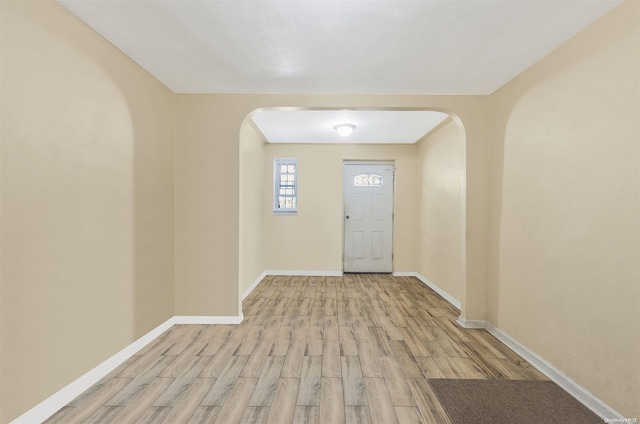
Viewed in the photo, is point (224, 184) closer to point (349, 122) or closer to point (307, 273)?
point (349, 122)

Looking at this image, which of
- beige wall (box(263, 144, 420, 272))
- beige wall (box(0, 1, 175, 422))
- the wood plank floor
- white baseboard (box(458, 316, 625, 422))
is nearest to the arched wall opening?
beige wall (box(263, 144, 420, 272))

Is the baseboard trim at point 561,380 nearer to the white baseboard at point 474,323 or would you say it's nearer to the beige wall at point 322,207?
the white baseboard at point 474,323

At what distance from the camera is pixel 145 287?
8.61ft

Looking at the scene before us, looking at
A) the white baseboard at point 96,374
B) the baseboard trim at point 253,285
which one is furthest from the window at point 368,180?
the white baseboard at point 96,374

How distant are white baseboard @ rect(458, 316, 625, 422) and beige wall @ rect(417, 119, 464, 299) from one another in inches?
25.7

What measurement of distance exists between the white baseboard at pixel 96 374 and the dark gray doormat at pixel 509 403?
84.9 inches

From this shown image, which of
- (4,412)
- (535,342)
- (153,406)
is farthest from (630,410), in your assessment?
(4,412)

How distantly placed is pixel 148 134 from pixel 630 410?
3.95 m

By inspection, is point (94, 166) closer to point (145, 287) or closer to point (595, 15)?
point (145, 287)

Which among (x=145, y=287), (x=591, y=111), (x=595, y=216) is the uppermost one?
(x=591, y=111)

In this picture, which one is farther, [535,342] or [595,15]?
[535,342]

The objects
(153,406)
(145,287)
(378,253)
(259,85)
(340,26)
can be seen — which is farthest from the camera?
(378,253)

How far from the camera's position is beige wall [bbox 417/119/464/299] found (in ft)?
12.5

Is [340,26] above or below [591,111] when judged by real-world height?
above
